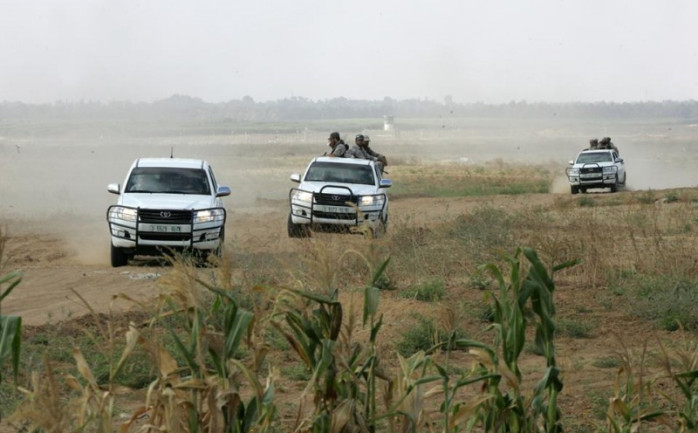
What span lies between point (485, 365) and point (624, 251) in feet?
40.6

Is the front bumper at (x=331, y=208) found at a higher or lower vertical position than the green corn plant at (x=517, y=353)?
lower

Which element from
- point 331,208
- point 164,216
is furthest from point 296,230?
point 164,216

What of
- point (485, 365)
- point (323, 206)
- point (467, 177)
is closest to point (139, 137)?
point (467, 177)

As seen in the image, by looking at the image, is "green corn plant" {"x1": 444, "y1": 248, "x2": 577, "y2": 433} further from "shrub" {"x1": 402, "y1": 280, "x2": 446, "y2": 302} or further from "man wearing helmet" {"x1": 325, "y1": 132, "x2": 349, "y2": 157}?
"man wearing helmet" {"x1": 325, "y1": 132, "x2": 349, "y2": 157}

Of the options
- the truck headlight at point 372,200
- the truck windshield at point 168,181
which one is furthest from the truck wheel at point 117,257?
the truck headlight at point 372,200

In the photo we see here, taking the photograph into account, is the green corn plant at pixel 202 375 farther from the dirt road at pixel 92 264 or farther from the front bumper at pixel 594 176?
the front bumper at pixel 594 176

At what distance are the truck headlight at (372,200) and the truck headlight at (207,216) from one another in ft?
13.8

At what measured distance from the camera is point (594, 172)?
3934 centimetres

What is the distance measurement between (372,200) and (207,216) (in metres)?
4.78

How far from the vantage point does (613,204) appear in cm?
3112

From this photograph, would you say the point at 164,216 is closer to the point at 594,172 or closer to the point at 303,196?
the point at 303,196

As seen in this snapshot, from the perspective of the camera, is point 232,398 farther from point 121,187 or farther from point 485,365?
point 121,187

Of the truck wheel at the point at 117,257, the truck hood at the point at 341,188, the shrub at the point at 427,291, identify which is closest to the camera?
the shrub at the point at 427,291

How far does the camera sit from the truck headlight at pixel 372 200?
21.7 metres
